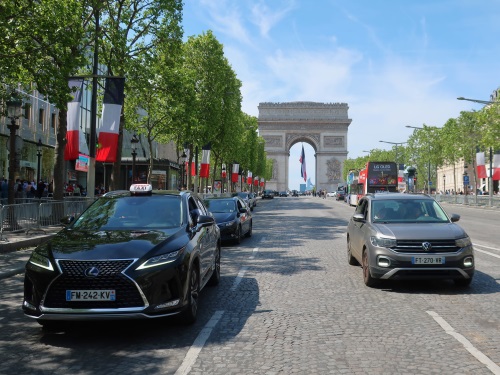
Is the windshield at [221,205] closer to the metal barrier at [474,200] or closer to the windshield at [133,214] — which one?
the windshield at [133,214]

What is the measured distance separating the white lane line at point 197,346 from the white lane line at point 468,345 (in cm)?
263

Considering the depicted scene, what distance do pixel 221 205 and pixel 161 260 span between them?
11.8 metres

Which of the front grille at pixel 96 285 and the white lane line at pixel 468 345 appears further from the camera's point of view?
the front grille at pixel 96 285

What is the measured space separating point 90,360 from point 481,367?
355 centimetres

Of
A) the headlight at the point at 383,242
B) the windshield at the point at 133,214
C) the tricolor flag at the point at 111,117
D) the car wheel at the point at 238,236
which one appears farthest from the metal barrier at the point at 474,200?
the windshield at the point at 133,214

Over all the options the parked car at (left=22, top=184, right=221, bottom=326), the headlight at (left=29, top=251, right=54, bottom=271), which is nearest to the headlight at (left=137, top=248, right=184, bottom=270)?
the parked car at (left=22, top=184, right=221, bottom=326)

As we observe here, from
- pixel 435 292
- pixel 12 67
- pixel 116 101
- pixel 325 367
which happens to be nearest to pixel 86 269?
pixel 325 367

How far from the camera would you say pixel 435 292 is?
27.8 ft

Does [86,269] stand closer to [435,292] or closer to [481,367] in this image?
[481,367]

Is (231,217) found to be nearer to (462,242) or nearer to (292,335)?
(462,242)

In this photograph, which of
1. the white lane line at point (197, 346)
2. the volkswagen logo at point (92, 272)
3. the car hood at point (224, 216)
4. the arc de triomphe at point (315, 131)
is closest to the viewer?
the white lane line at point (197, 346)

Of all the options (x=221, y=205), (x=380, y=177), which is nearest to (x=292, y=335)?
(x=221, y=205)

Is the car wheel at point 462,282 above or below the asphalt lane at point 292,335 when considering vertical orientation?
above

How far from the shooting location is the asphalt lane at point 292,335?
16.1ft
